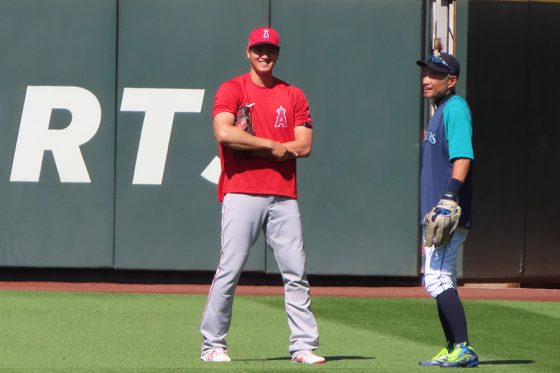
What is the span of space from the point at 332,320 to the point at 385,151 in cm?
→ 405

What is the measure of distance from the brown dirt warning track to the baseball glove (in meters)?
6.28

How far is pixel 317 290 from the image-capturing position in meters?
15.7

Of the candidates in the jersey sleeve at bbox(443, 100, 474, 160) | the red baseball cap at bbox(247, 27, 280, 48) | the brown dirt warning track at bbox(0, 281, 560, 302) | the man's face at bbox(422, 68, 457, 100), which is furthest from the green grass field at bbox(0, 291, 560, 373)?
the red baseball cap at bbox(247, 27, 280, 48)

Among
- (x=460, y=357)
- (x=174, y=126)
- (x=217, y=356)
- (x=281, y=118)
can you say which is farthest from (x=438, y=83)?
(x=174, y=126)

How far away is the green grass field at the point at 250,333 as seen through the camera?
898 cm

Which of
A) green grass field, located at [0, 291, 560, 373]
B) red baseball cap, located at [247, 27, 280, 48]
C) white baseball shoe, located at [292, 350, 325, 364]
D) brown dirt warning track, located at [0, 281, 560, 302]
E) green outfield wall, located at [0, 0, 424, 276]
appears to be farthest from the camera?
green outfield wall, located at [0, 0, 424, 276]

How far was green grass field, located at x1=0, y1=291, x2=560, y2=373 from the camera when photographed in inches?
354

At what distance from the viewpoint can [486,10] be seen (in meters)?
15.9

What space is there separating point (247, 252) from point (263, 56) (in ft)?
4.27

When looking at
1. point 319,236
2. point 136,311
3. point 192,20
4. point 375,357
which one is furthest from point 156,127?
point 375,357

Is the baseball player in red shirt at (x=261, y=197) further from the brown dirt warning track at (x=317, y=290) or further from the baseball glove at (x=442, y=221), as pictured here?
the brown dirt warning track at (x=317, y=290)

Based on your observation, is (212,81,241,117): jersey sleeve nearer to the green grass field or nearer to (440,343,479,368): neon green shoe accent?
the green grass field

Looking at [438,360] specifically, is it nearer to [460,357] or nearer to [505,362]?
[460,357]

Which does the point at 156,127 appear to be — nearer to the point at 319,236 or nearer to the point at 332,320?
the point at 319,236
